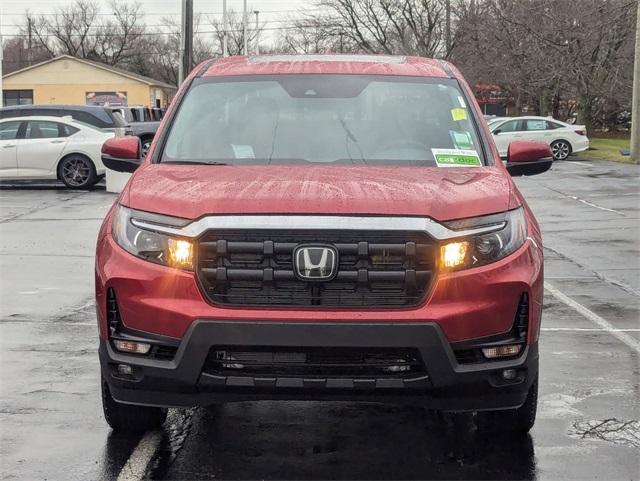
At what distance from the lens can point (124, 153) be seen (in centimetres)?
623

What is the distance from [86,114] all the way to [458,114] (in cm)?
1987

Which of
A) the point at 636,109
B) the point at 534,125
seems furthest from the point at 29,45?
the point at 636,109

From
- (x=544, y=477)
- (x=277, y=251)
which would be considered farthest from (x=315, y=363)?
(x=544, y=477)

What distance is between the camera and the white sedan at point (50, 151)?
22.1 m

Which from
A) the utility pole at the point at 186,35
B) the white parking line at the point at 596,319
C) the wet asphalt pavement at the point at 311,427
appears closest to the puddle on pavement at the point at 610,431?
the wet asphalt pavement at the point at 311,427

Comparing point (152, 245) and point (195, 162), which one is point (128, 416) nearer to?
point (152, 245)

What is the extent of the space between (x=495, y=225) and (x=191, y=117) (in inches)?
79.1

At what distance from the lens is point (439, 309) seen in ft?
14.1

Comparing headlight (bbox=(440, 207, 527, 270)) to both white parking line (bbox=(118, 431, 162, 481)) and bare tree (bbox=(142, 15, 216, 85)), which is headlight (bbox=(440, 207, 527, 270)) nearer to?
white parking line (bbox=(118, 431, 162, 481))

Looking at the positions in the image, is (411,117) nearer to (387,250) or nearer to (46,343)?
(387,250)

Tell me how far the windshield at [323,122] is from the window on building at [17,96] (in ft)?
235

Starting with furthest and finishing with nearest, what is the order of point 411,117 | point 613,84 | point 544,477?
point 613,84 → point 411,117 → point 544,477

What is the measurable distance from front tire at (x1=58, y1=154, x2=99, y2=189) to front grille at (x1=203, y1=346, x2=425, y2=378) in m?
18.6

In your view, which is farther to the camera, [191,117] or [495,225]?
[191,117]
